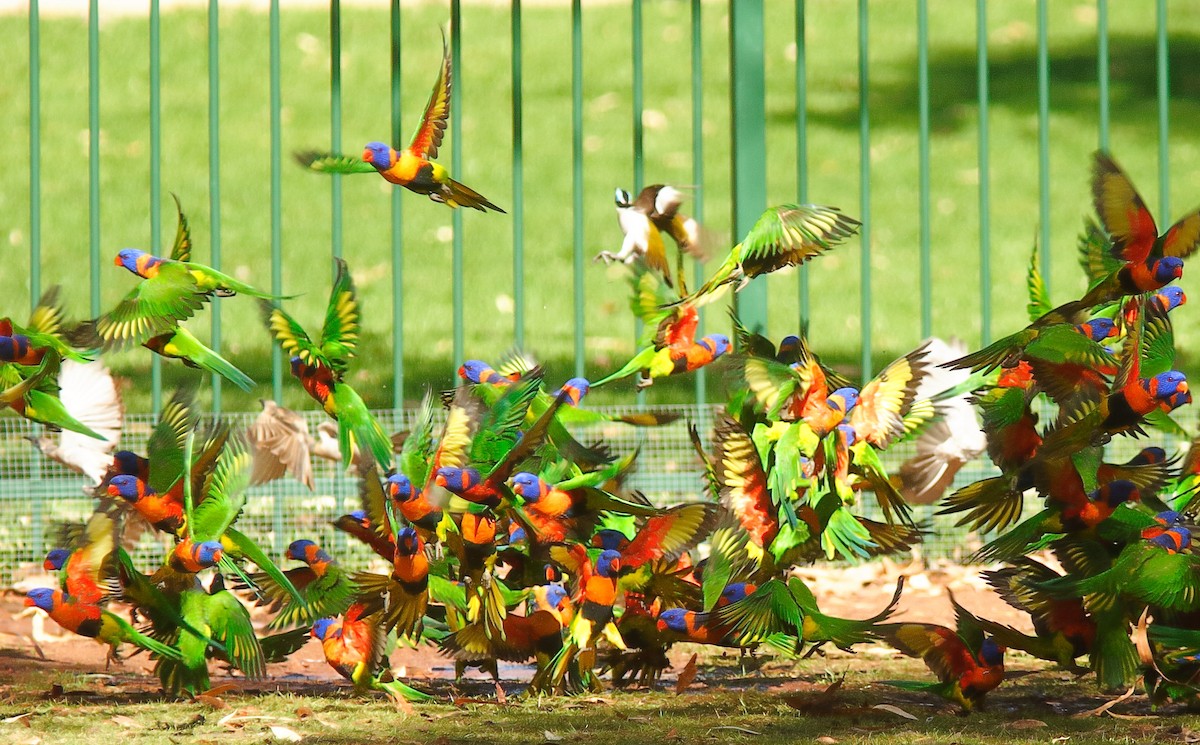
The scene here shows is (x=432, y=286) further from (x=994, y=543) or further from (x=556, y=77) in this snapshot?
(x=994, y=543)

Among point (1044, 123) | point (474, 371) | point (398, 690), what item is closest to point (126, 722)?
point (398, 690)

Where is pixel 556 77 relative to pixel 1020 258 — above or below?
above

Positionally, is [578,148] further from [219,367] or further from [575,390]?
[219,367]

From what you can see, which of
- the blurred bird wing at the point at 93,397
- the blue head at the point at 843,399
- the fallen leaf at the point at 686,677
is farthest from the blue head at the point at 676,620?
the blurred bird wing at the point at 93,397

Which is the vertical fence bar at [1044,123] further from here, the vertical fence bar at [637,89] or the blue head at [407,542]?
the blue head at [407,542]

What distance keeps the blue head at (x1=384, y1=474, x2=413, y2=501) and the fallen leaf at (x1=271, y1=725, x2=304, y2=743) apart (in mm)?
525

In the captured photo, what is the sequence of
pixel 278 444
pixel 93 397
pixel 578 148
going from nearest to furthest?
pixel 93 397, pixel 278 444, pixel 578 148

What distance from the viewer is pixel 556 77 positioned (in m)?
11.7

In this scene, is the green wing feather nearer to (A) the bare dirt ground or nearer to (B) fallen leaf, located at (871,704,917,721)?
(A) the bare dirt ground

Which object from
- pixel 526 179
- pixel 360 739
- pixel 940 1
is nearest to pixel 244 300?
pixel 526 179

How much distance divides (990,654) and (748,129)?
229 cm

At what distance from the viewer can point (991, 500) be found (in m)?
3.31

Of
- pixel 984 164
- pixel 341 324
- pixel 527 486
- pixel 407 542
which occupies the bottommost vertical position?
pixel 407 542

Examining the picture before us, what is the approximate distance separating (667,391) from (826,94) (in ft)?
19.9
